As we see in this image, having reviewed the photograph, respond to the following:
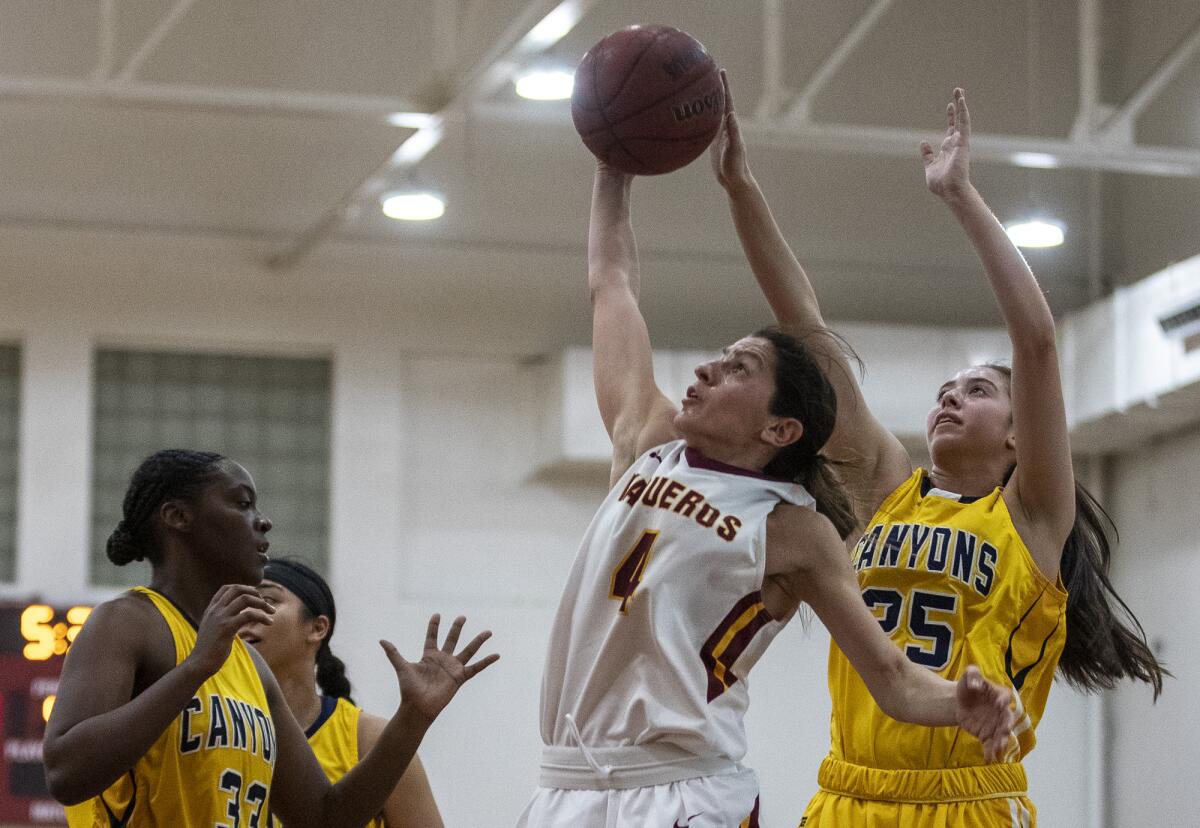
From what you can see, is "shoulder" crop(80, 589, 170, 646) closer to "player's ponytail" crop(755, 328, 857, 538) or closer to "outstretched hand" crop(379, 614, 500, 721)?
"outstretched hand" crop(379, 614, 500, 721)

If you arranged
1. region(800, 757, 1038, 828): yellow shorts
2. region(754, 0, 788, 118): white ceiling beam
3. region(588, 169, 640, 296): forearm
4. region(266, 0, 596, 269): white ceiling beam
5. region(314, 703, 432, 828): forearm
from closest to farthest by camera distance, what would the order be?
region(314, 703, 432, 828): forearm
region(588, 169, 640, 296): forearm
region(800, 757, 1038, 828): yellow shorts
region(266, 0, 596, 269): white ceiling beam
region(754, 0, 788, 118): white ceiling beam

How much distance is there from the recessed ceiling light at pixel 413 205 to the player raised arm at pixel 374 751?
6319 millimetres

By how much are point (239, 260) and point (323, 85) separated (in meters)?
1.52

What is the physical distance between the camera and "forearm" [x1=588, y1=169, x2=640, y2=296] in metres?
3.89

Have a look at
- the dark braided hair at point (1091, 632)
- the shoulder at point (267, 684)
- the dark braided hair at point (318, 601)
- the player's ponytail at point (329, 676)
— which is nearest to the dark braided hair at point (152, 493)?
the shoulder at point (267, 684)

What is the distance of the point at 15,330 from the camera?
1108 centimetres

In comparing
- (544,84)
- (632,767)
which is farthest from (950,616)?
(544,84)

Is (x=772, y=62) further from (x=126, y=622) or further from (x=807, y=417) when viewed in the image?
(x=126, y=622)

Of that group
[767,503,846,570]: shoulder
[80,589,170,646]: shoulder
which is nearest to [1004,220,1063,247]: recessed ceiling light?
[767,503,846,570]: shoulder

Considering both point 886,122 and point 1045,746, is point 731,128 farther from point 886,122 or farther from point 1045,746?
point 1045,746

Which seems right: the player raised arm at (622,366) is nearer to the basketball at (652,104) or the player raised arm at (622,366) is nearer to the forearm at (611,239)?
the forearm at (611,239)

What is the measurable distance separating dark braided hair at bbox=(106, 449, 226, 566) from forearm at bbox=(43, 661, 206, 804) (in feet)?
1.62

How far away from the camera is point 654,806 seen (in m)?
A: 3.21

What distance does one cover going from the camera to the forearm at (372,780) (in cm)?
376
